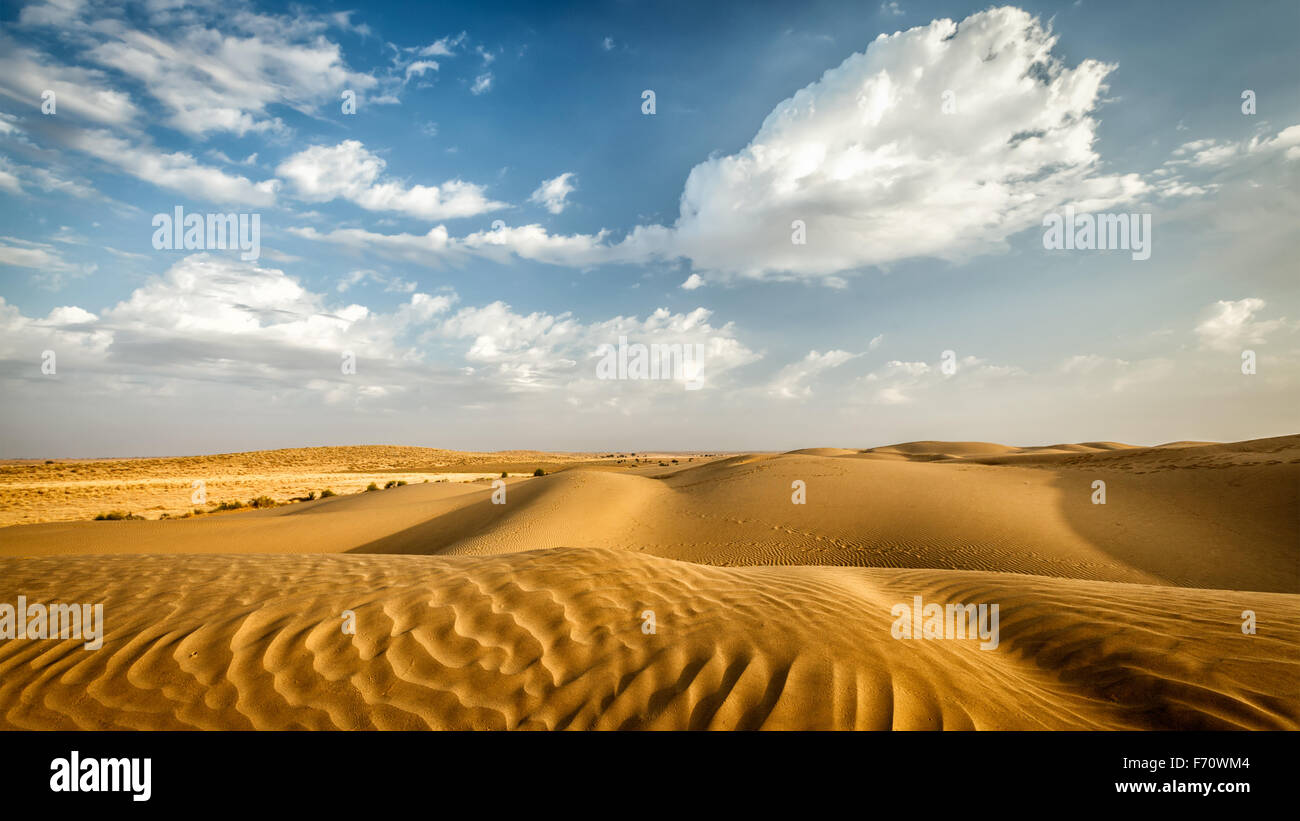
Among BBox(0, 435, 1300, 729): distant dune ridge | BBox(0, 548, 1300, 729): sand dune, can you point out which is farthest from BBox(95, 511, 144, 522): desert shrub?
BBox(0, 548, 1300, 729): sand dune

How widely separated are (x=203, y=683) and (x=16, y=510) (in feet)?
90.1

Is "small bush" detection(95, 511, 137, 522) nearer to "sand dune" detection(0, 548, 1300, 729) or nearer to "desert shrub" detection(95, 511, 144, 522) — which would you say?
"desert shrub" detection(95, 511, 144, 522)

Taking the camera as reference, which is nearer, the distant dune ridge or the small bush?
the distant dune ridge

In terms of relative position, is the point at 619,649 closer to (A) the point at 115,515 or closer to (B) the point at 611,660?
(B) the point at 611,660

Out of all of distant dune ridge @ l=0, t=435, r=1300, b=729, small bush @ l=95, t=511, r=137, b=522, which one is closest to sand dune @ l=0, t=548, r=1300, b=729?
distant dune ridge @ l=0, t=435, r=1300, b=729

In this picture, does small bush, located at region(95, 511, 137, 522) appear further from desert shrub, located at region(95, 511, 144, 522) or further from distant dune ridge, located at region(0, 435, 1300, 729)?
distant dune ridge, located at region(0, 435, 1300, 729)

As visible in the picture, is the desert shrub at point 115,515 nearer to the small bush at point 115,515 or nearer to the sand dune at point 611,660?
the small bush at point 115,515

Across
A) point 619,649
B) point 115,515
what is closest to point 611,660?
point 619,649

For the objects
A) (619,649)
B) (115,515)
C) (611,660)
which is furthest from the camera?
(115,515)

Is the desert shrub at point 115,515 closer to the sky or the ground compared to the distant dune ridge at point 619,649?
closer to the ground

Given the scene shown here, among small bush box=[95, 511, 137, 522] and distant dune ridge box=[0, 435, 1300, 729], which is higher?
distant dune ridge box=[0, 435, 1300, 729]

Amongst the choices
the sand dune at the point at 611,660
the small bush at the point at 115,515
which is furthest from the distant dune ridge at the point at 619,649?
the small bush at the point at 115,515

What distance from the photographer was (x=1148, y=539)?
442 inches
